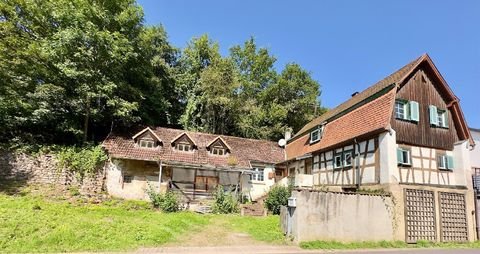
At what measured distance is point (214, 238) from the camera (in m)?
12.5

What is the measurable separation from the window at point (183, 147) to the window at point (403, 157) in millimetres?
14875

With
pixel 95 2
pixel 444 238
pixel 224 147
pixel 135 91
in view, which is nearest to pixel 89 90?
pixel 135 91

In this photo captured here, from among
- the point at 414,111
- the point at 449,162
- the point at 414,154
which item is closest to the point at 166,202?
the point at 414,154

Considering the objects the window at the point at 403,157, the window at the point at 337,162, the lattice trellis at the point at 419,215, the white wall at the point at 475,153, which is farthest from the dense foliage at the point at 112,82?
the lattice trellis at the point at 419,215

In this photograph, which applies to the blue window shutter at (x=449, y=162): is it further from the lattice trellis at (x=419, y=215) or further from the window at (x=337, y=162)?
the window at (x=337, y=162)

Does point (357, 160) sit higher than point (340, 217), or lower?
higher

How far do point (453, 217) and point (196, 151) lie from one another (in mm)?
17350

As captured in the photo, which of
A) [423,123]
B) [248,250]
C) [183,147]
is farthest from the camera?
[183,147]

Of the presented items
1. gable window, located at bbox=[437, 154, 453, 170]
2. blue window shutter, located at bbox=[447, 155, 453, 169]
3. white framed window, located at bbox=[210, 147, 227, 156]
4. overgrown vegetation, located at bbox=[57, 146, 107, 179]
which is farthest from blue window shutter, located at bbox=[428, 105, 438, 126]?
overgrown vegetation, located at bbox=[57, 146, 107, 179]

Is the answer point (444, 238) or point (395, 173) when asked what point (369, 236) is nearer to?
point (395, 173)

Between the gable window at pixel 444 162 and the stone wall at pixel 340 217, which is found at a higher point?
the gable window at pixel 444 162

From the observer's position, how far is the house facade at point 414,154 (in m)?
15.1

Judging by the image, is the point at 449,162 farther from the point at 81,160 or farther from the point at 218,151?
the point at 81,160

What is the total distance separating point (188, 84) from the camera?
31.5 meters
